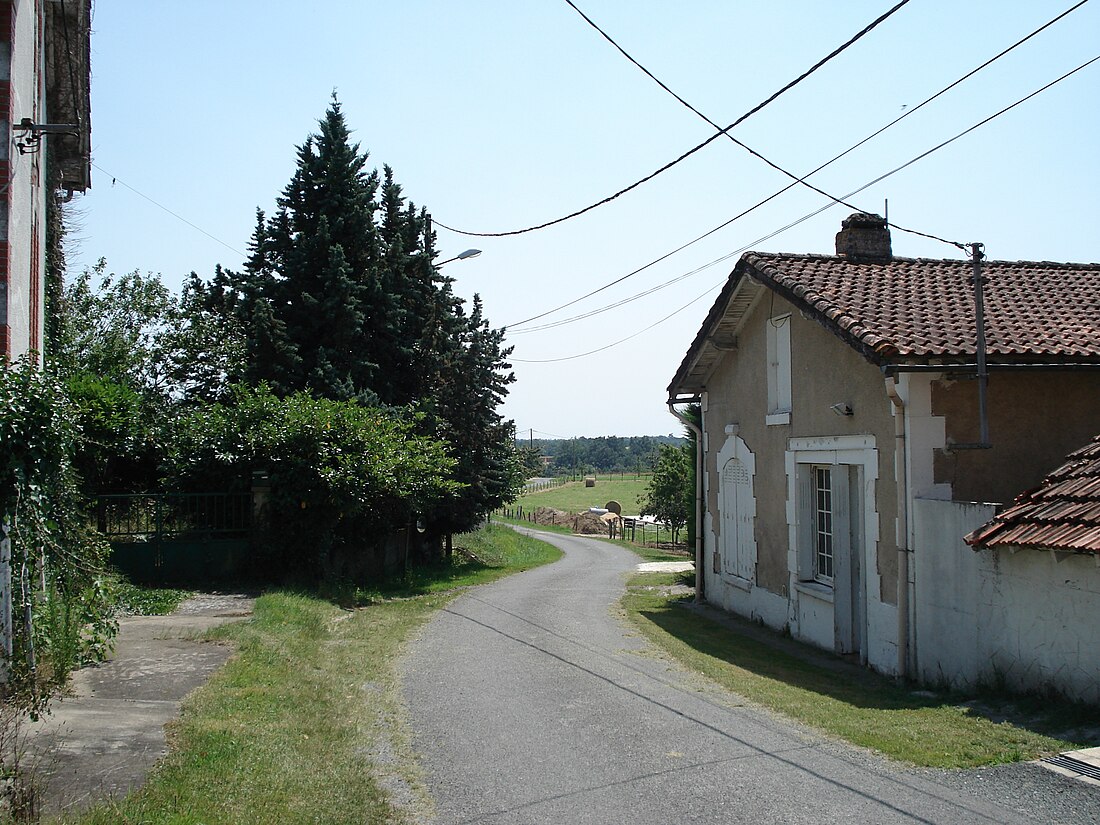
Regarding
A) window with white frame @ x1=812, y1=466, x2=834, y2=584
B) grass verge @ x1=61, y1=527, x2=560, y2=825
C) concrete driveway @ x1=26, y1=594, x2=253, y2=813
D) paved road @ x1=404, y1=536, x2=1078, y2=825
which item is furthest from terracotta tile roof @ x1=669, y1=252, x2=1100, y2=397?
concrete driveway @ x1=26, y1=594, x2=253, y2=813

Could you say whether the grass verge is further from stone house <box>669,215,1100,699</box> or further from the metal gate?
stone house <box>669,215,1100,699</box>

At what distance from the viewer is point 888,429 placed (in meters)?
10.3

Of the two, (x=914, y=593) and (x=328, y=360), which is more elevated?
(x=328, y=360)

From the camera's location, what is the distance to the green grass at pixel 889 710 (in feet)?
21.5

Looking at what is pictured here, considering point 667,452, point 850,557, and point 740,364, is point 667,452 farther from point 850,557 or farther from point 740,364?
point 850,557

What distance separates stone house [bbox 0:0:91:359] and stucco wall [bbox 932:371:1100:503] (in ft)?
30.8

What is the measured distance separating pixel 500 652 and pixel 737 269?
668 cm

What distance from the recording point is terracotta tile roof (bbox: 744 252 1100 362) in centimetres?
991

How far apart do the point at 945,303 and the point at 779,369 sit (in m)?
2.55

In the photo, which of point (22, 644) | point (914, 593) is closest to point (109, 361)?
point (22, 644)

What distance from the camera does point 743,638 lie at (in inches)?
515

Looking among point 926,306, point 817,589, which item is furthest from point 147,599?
point 926,306

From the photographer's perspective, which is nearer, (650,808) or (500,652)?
(650,808)

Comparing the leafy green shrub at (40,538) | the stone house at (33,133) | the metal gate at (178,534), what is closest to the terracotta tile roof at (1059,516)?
the leafy green shrub at (40,538)
